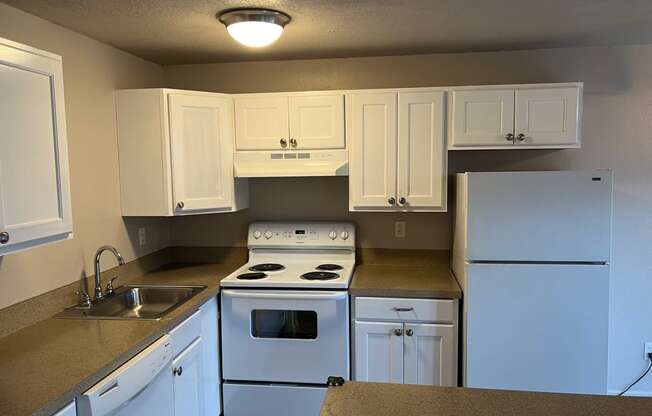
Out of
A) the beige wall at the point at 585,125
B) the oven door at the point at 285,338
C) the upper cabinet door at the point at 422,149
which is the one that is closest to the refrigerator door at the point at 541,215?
the upper cabinet door at the point at 422,149

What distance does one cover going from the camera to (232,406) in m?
2.80

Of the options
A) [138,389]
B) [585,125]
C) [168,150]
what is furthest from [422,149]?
[138,389]

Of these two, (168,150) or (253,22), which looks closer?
(253,22)

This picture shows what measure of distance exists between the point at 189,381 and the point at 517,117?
227 centimetres

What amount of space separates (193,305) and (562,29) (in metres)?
2.39

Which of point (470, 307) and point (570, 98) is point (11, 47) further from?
point (570, 98)

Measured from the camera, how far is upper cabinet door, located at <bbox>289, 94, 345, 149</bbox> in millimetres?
2906

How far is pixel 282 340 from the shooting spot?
8.91ft

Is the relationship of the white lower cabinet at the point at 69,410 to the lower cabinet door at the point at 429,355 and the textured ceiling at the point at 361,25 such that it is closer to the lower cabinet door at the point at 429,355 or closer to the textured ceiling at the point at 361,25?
the textured ceiling at the point at 361,25

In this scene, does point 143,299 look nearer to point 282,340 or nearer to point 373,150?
point 282,340

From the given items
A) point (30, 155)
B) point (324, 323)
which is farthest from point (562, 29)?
point (30, 155)

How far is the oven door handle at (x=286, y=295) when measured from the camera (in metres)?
2.65

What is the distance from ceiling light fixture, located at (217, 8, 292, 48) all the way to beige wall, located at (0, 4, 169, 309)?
0.81m

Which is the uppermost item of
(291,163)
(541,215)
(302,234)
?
(291,163)
